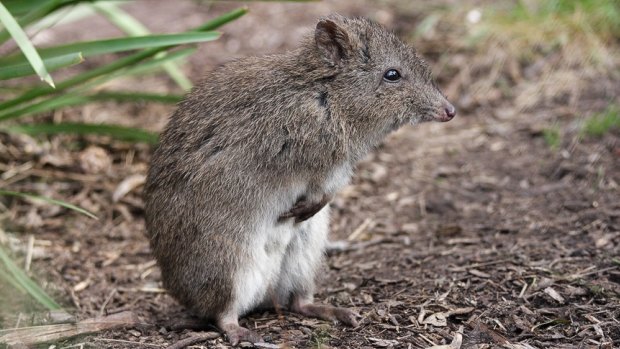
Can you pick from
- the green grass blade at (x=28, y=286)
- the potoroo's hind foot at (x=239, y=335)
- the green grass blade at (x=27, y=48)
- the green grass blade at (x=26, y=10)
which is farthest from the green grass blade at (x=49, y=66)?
the potoroo's hind foot at (x=239, y=335)

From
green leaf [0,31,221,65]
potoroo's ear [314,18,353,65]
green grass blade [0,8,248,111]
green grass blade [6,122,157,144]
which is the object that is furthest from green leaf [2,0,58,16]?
potoroo's ear [314,18,353,65]

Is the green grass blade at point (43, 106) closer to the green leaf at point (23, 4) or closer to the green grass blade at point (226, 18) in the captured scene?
the green leaf at point (23, 4)

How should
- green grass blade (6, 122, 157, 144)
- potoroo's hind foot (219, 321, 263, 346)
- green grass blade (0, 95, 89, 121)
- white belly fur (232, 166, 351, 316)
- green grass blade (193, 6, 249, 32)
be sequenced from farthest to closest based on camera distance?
green grass blade (6, 122, 157, 144) < green grass blade (0, 95, 89, 121) < green grass blade (193, 6, 249, 32) < white belly fur (232, 166, 351, 316) < potoroo's hind foot (219, 321, 263, 346)

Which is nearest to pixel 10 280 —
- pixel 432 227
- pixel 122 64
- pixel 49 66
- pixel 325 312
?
pixel 49 66

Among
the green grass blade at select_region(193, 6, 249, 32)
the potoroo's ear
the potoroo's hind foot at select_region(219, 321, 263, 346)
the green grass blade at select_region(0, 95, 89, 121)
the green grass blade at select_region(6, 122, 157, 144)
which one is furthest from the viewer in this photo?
the green grass blade at select_region(6, 122, 157, 144)

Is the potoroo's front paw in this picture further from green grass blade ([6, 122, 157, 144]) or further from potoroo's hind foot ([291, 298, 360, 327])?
green grass blade ([6, 122, 157, 144])

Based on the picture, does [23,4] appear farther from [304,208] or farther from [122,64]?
[304,208]
